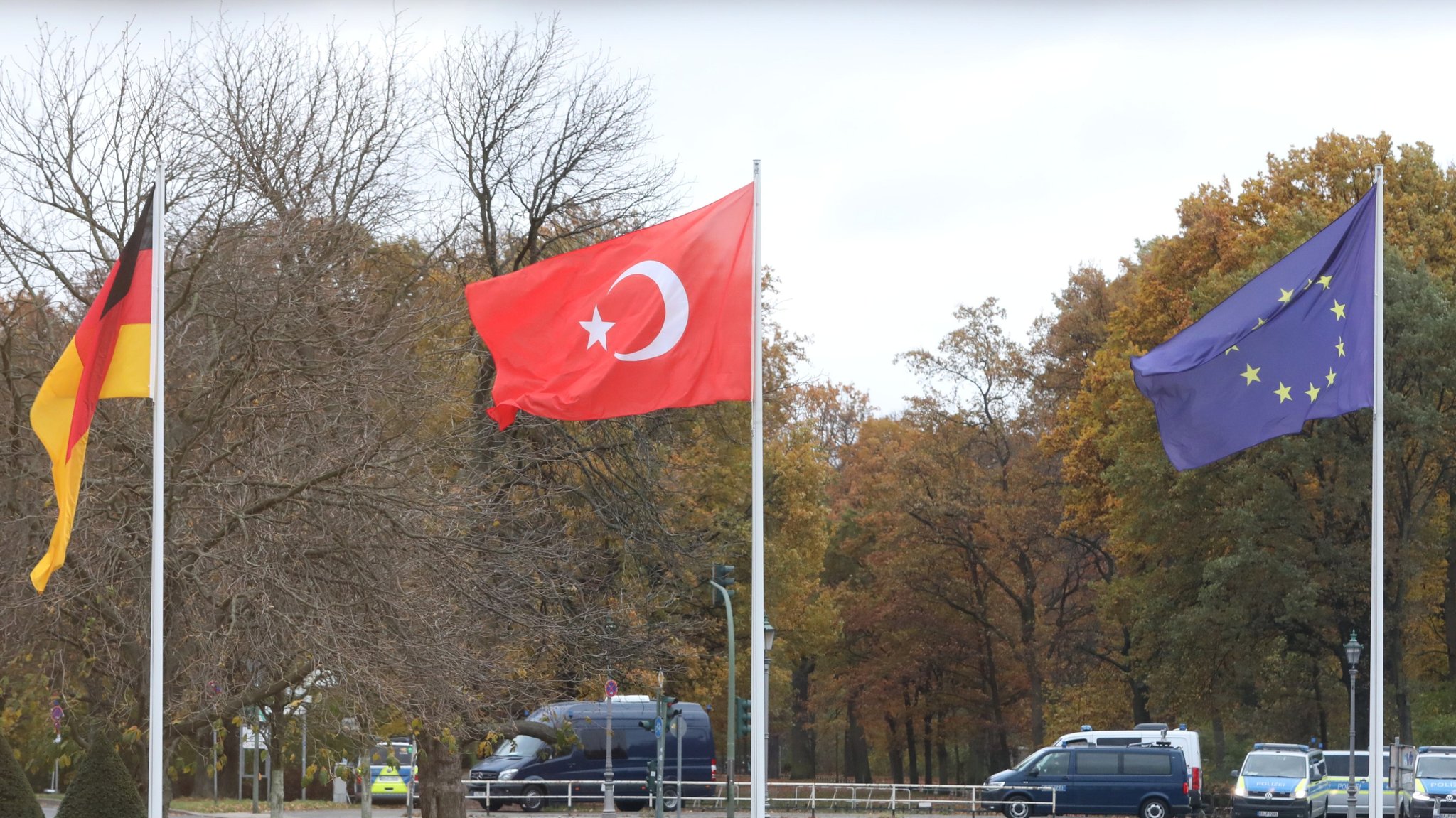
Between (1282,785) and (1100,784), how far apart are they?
466 cm

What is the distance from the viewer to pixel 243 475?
18.0 metres

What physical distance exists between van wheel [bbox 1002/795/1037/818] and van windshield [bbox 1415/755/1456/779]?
904 cm

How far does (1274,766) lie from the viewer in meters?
37.3

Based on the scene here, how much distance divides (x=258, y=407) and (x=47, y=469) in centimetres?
237

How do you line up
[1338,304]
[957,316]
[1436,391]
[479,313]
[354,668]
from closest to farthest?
[479,313]
[1338,304]
[354,668]
[1436,391]
[957,316]

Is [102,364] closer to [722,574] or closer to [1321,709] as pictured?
[722,574]

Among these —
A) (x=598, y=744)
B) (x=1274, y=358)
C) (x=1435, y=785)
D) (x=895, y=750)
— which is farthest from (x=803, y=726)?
(x=1274, y=358)

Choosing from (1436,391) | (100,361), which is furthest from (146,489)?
(1436,391)

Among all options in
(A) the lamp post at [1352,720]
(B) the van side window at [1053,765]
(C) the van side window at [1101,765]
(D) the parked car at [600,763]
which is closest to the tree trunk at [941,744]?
(D) the parked car at [600,763]

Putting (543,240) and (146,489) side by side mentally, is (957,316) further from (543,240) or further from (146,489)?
(146,489)

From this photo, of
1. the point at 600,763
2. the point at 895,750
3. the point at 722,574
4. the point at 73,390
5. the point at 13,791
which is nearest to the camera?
A: the point at 73,390

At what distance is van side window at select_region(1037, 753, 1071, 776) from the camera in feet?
132

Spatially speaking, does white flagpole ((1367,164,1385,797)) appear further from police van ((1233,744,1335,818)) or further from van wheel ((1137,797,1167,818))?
van wheel ((1137,797,1167,818))

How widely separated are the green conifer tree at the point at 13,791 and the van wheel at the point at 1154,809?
2737cm
